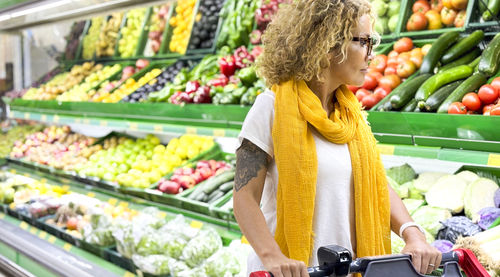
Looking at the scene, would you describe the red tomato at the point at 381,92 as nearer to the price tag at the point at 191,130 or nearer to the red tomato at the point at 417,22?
the red tomato at the point at 417,22

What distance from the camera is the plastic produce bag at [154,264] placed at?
10.7 feet

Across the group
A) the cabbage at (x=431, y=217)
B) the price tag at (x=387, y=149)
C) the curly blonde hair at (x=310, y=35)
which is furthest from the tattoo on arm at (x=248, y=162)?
the cabbage at (x=431, y=217)

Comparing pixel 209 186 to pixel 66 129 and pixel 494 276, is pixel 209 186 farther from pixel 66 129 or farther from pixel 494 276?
pixel 66 129

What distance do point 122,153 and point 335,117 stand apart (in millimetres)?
3310

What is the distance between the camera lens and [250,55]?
406 cm

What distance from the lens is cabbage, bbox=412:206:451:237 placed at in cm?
257

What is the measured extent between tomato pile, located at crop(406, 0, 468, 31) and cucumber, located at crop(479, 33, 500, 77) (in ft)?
2.02

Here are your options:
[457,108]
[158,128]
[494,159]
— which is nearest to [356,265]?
[494,159]

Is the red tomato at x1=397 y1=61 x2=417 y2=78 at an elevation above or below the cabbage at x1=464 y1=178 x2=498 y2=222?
above

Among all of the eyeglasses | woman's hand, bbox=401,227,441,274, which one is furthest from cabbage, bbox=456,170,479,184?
the eyeglasses

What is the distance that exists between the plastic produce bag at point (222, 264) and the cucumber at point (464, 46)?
64.2 inches

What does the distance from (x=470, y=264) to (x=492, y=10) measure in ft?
6.37

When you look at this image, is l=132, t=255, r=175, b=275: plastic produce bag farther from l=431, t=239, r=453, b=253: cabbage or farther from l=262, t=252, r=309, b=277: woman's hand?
l=262, t=252, r=309, b=277: woman's hand

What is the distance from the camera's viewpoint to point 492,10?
2912mm
